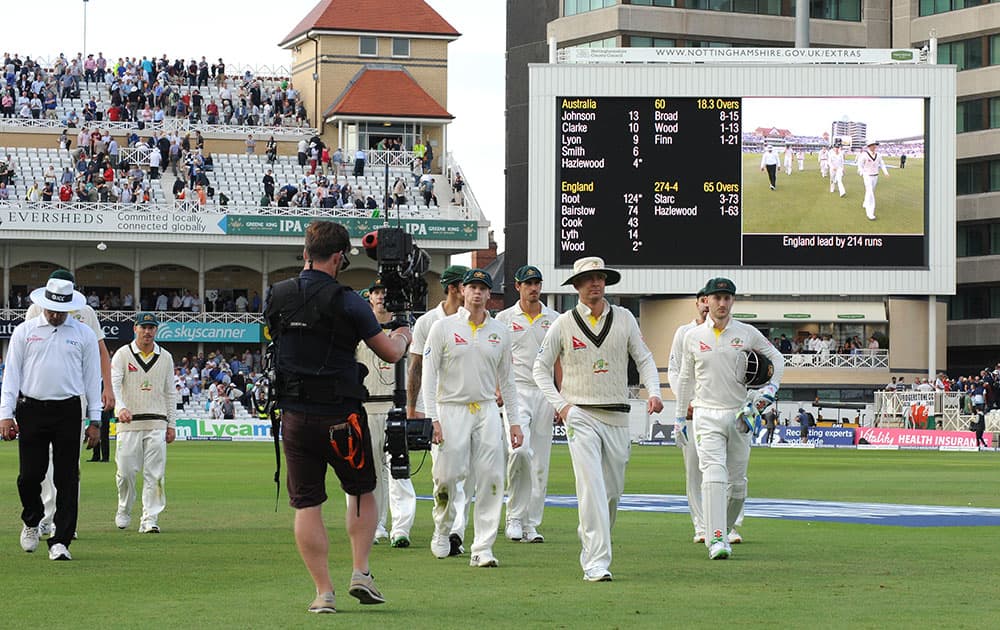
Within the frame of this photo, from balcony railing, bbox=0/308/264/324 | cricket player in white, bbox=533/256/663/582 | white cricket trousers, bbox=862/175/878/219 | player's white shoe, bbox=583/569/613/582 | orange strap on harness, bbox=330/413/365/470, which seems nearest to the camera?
orange strap on harness, bbox=330/413/365/470

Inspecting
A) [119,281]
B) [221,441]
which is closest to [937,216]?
[221,441]

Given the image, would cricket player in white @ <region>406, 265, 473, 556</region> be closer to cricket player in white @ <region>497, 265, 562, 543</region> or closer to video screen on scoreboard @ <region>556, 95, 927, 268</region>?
cricket player in white @ <region>497, 265, 562, 543</region>

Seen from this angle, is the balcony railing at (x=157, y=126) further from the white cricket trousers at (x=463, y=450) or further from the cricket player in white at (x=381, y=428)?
the white cricket trousers at (x=463, y=450)

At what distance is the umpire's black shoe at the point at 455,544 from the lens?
1416 centimetres

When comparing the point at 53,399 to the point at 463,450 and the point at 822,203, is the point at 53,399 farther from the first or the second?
the point at 822,203

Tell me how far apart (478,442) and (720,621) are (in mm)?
4495

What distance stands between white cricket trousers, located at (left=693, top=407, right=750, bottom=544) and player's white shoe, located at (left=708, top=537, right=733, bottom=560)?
0.16 ft

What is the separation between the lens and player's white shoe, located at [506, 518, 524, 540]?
15633 millimetres

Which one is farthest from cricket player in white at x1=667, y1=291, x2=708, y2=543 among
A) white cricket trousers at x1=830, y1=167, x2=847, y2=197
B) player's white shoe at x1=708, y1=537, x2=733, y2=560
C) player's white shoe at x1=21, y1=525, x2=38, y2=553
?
white cricket trousers at x1=830, y1=167, x2=847, y2=197

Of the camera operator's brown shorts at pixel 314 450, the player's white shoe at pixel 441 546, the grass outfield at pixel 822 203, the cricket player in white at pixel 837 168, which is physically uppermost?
the cricket player in white at pixel 837 168

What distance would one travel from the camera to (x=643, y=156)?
1988 inches

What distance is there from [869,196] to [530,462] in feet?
125

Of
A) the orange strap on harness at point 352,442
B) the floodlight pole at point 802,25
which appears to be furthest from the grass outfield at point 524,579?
the floodlight pole at point 802,25

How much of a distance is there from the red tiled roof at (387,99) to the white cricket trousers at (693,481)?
62123mm
